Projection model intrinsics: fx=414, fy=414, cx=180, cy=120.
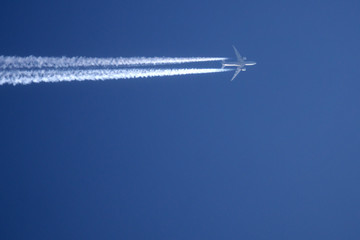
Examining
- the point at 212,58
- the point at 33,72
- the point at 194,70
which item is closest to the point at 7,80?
the point at 33,72

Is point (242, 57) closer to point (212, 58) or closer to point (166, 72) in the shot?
point (212, 58)

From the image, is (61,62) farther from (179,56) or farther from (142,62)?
(179,56)

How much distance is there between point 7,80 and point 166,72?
51.5ft

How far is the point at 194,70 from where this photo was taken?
42344mm

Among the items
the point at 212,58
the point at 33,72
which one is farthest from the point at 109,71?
the point at 212,58

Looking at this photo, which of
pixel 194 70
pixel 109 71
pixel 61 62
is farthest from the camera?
pixel 194 70

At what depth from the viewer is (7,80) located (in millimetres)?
25719

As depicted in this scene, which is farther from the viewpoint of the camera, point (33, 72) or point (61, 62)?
point (61, 62)

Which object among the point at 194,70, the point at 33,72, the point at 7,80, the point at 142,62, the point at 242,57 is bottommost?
the point at 7,80

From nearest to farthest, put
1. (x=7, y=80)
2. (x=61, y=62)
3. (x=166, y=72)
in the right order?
(x=7, y=80) → (x=61, y=62) → (x=166, y=72)

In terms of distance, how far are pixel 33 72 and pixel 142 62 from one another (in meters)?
10.2

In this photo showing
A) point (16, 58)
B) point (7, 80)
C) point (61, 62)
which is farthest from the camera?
point (61, 62)

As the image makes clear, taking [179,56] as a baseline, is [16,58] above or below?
below

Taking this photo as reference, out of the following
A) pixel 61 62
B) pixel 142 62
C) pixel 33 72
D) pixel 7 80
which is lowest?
pixel 7 80
